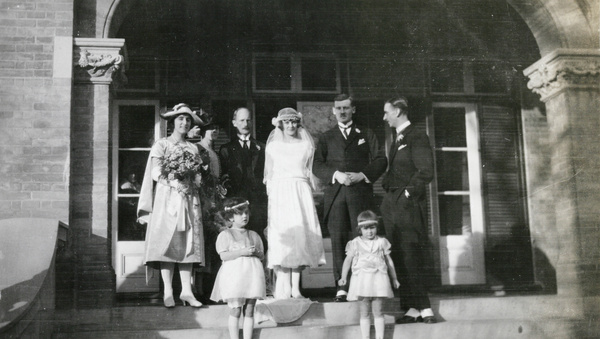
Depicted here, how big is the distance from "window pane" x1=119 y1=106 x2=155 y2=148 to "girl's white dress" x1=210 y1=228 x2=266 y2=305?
3.60m

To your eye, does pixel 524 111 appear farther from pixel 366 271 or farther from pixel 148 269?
pixel 148 269

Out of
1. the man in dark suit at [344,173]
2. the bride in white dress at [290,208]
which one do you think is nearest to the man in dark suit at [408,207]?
the man in dark suit at [344,173]

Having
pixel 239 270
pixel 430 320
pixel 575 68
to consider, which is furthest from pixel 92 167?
pixel 575 68

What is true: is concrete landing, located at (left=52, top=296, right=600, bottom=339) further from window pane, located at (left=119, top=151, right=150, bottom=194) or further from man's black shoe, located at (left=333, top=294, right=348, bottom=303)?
window pane, located at (left=119, top=151, right=150, bottom=194)

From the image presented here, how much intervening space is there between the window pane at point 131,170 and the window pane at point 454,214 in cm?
395

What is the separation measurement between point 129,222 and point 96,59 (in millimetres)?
2504

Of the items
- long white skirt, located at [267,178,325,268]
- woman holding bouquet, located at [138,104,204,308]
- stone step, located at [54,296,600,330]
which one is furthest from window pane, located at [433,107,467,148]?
woman holding bouquet, located at [138,104,204,308]

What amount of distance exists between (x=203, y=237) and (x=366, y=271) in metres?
1.75

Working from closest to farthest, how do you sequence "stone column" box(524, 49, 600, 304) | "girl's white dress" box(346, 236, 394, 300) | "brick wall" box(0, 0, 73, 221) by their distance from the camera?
"girl's white dress" box(346, 236, 394, 300)
"brick wall" box(0, 0, 73, 221)
"stone column" box(524, 49, 600, 304)

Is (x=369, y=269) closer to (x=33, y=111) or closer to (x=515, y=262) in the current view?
(x=33, y=111)

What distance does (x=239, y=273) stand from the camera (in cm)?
711

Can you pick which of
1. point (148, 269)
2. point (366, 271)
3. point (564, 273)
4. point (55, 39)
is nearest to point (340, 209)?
point (366, 271)

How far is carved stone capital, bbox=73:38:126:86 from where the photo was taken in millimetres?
8727

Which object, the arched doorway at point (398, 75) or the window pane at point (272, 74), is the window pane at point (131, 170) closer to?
the arched doorway at point (398, 75)
